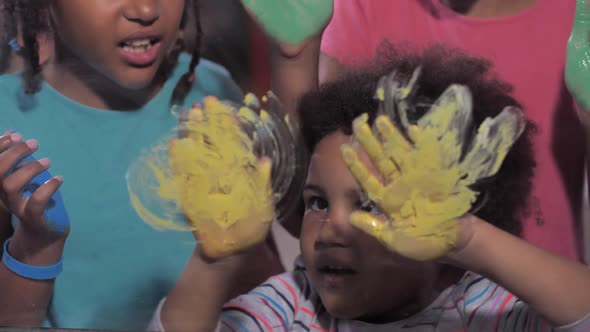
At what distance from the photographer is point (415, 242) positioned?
0.65m

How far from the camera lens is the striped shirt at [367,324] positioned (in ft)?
2.42

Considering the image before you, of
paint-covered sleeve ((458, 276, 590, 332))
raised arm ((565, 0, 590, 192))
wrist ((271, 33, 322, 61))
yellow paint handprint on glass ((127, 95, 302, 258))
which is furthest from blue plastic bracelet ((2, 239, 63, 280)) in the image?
raised arm ((565, 0, 590, 192))

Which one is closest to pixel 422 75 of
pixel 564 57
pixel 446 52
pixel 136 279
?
pixel 446 52

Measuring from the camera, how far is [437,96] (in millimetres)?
715

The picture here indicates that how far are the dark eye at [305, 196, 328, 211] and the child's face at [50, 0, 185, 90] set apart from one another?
0.22 meters

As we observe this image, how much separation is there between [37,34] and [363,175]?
1.29 feet

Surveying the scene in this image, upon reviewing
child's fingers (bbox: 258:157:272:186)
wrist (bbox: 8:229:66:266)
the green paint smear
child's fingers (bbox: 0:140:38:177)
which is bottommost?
wrist (bbox: 8:229:66:266)

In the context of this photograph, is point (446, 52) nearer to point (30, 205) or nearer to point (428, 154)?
point (428, 154)

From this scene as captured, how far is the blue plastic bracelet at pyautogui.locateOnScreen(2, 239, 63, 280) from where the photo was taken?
792mm

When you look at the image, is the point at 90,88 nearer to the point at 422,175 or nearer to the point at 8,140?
the point at 8,140

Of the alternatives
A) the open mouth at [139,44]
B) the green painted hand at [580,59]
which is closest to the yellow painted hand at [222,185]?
the open mouth at [139,44]

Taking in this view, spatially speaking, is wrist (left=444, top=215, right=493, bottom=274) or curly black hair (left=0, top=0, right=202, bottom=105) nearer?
wrist (left=444, top=215, right=493, bottom=274)

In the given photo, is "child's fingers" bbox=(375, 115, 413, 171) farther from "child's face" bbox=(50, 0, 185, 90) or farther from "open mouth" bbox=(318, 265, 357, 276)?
"child's face" bbox=(50, 0, 185, 90)

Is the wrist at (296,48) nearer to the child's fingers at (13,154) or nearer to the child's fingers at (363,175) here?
the child's fingers at (363,175)
